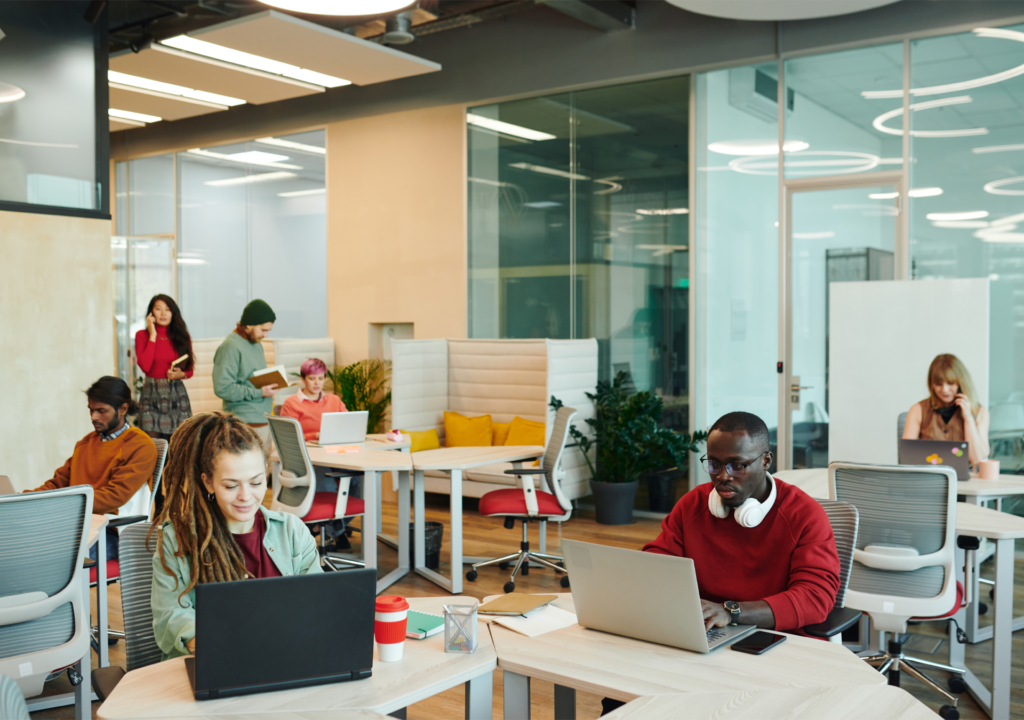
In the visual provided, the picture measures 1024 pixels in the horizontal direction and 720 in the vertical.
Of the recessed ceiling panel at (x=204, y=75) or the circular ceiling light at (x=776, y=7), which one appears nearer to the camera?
the circular ceiling light at (x=776, y=7)

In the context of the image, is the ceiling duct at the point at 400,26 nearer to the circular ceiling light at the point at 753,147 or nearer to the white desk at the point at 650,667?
the circular ceiling light at the point at 753,147

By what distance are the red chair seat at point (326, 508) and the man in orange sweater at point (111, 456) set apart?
1306 mm

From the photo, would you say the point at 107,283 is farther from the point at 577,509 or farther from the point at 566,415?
the point at 577,509

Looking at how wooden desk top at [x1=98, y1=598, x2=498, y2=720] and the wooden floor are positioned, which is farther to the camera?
the wooden floor

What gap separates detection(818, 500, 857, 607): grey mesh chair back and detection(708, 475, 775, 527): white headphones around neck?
42 centimetres

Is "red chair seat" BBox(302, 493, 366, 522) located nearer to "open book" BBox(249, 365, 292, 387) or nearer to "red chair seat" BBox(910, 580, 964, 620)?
"open book" BBox(249, 365, 292, 387)

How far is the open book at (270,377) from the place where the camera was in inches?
254

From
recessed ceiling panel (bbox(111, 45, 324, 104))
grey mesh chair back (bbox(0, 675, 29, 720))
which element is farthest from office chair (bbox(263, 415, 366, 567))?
grey mesh chair back (bbox(0, 675, 29, 720))

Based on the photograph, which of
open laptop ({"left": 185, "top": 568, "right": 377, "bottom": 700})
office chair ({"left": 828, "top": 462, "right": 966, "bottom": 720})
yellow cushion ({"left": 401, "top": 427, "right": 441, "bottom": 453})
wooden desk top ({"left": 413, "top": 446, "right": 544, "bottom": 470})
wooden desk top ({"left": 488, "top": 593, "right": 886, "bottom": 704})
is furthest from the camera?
yellow cushion ({"left": 401, "top": 427, "right": 441, "bottom": 453})

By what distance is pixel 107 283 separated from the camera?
21.1 ft

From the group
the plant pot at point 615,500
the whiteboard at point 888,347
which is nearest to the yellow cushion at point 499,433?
the plant pot at point 615,500

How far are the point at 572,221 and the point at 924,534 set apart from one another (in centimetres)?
510

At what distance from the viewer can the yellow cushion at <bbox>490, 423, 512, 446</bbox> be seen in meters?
7.79

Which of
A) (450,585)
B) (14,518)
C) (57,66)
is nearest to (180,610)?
(14,518)
